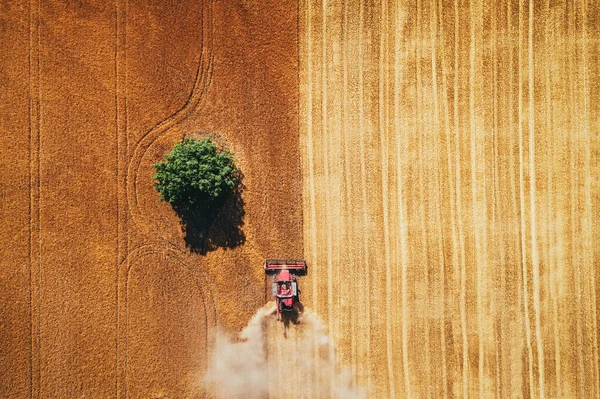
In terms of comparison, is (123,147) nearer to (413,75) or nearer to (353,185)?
(353,185)

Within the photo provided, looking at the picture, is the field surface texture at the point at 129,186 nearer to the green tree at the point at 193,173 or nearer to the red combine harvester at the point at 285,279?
the red combine harvester at the point at 285,279

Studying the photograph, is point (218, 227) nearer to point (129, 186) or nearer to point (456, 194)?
point (129, 186)

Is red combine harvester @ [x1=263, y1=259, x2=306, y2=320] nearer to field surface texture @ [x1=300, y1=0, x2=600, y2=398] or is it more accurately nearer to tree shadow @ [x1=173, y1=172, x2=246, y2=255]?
field surface texture @ [x1=300, y1=0, x2=600, y2=398]

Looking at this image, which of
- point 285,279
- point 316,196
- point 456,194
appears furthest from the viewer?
point 316,196

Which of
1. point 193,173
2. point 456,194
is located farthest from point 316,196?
point 456,194

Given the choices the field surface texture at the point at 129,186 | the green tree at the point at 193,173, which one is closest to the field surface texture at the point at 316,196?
the field surface texture at the point at 129,186

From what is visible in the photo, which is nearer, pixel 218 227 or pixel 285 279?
pixel 285 279
